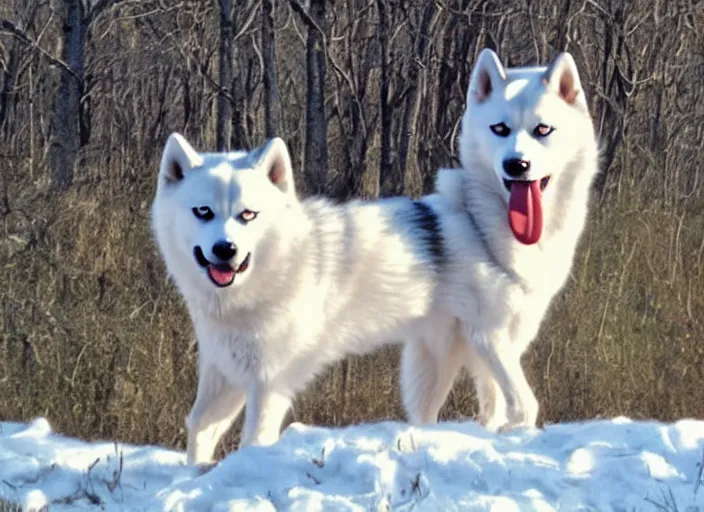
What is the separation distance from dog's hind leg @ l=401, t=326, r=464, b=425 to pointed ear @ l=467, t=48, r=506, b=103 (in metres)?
1.12

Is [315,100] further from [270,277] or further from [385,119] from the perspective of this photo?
[270,277]

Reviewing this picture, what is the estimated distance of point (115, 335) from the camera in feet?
22.6

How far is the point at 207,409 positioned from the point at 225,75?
3.99 m

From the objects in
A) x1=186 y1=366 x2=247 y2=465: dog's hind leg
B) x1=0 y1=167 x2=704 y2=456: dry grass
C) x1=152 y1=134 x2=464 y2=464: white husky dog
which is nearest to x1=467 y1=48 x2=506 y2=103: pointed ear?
x1=152 y1=134 x2=464 y2=464: white husky dog

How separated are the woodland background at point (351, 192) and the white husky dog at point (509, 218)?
5.25ft

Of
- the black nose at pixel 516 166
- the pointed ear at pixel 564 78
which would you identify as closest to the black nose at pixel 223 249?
the black nose at pixel 516 166

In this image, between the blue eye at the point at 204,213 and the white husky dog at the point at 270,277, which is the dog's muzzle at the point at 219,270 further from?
the blue eye at the point at 204,213

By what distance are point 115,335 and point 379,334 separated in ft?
7.09

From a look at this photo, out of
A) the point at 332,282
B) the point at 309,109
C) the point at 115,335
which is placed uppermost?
the point at 309,109

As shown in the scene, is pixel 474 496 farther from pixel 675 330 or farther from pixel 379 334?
pixel 675 330

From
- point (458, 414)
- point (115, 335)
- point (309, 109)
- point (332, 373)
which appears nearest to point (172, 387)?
point (115, 335)

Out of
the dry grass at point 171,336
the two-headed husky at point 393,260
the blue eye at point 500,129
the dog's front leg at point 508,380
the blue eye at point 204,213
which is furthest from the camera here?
the dry grass at point 171,336

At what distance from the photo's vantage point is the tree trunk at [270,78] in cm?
833

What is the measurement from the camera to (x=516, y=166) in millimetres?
5086
